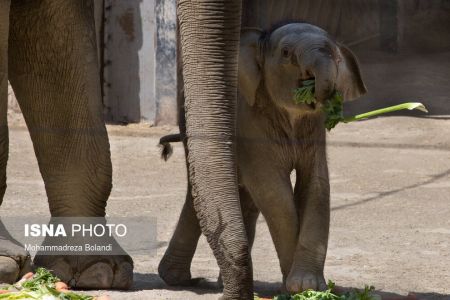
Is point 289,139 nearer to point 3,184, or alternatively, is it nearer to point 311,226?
point 311,226

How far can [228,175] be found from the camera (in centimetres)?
443

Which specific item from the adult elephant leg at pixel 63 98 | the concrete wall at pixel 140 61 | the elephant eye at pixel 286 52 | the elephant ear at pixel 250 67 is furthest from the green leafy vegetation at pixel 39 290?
the concrete wall at pixel 140 61

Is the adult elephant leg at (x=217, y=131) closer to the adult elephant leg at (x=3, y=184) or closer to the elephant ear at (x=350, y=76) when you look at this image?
the adult elephant leg at (x=3, y=184)

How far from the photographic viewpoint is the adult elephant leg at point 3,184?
5328 millimetres

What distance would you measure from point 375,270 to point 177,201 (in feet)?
7.79

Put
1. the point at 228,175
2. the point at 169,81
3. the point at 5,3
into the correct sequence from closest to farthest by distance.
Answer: the point at 228,175, the point at 5,3, the point at 169,81

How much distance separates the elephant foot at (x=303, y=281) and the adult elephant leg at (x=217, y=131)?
82cm

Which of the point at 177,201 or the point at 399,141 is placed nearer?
the point at 177,201

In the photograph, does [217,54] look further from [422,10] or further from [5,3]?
[422,10]

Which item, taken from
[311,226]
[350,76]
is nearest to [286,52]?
[350,76]

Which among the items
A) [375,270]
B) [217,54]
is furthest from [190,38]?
[375,270]

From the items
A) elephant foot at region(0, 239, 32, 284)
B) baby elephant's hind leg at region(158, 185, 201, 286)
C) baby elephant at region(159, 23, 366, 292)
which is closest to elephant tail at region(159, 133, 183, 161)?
baby elephant's hind leg at region(158, 185, 201, 286)

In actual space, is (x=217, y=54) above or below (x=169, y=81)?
above

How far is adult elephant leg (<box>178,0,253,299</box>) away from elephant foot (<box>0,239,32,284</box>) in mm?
1154
